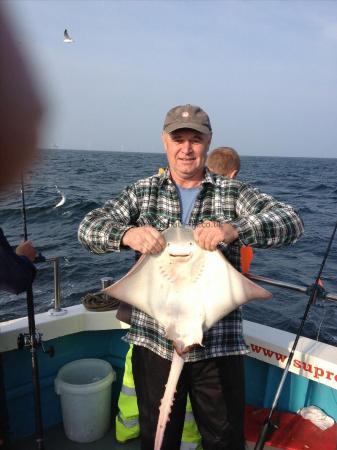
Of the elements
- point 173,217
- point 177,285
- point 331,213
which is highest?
point 173,217

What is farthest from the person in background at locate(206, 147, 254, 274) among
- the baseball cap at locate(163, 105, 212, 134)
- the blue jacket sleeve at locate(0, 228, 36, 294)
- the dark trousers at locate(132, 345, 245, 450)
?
the blue jacket sleeve at locate(0, 228, 36, 294)

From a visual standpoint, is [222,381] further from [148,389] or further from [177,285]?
[177,285]

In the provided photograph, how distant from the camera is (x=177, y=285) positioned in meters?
1.81

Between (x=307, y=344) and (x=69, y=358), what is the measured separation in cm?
175

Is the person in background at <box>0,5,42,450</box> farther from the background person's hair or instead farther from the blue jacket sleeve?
the background person's hair

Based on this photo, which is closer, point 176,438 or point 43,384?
point 176,438

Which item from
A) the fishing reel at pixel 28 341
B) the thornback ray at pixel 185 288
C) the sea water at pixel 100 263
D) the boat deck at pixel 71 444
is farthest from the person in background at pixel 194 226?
the boat deck at pixel 71 444

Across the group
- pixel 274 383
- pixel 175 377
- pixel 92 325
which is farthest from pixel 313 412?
pixel 92 325

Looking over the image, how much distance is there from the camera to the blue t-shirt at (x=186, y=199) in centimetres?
224

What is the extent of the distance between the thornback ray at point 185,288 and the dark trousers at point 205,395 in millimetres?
345

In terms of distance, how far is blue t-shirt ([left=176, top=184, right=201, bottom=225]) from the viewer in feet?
7.34

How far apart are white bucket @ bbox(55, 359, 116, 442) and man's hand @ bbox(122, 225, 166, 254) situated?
1507mm

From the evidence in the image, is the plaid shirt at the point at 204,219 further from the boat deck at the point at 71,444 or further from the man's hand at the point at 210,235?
the boat deck at the point at 71,444

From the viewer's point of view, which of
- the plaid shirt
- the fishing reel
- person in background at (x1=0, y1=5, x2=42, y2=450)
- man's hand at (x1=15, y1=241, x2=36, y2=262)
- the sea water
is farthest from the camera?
the sea water
